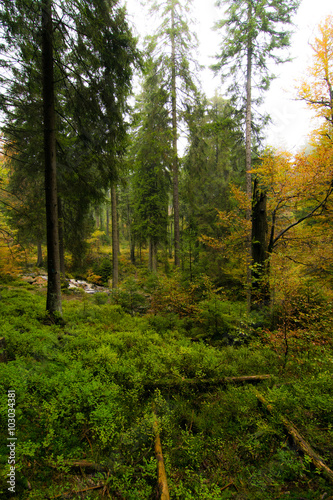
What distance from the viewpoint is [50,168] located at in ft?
19.9

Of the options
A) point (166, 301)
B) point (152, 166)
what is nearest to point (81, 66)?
point (166, 301)

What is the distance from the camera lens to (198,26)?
11.5 metres

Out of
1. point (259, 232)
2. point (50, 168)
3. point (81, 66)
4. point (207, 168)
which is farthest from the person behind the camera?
point (207, 168)

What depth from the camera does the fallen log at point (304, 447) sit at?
2.15m

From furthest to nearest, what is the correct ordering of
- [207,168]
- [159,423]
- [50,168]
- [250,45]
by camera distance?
[207,168] → [250,45] → [50,168] → [159,423]

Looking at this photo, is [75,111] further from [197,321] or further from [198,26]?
[198,26]

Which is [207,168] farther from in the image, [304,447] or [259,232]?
[304,447]

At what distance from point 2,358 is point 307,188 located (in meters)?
9.02

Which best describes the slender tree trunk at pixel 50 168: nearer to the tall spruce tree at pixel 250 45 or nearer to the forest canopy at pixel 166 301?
the forest canopy at pixel 166 301

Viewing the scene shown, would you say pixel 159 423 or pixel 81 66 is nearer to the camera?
pixel 159 423

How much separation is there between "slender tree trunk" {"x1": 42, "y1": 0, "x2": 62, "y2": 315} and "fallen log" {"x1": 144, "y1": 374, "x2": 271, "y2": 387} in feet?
13.1

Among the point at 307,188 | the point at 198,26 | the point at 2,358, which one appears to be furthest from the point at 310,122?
the point at 2,358

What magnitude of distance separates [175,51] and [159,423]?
52.2 feet

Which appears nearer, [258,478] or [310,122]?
[258,478]
